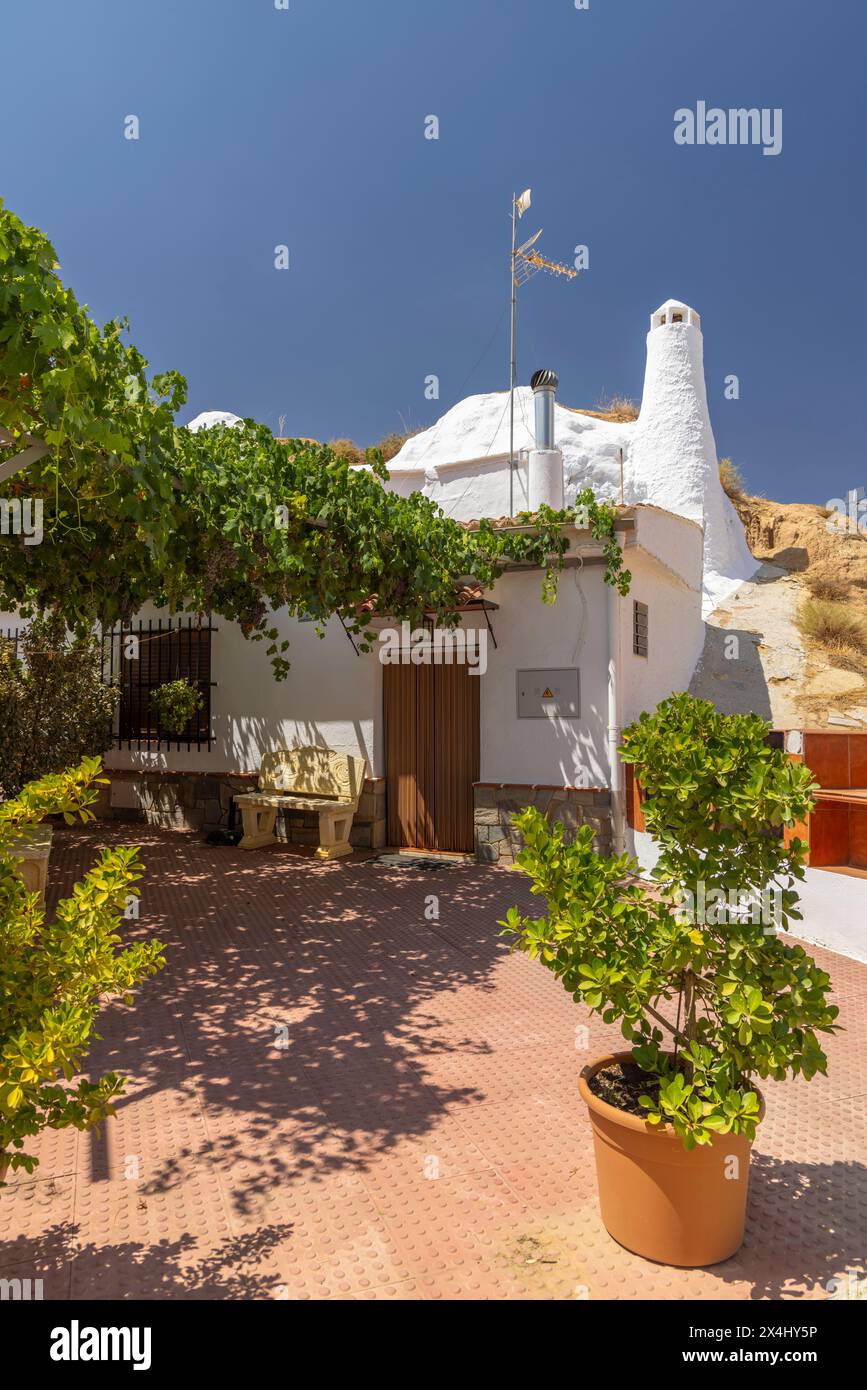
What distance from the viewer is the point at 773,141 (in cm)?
807

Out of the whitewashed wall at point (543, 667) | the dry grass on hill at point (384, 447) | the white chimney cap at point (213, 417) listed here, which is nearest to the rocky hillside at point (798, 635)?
the whitewashed wall at point (543, 667)

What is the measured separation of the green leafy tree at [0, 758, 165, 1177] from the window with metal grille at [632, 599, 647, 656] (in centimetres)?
670

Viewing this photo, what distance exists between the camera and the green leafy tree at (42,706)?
8.94 metres

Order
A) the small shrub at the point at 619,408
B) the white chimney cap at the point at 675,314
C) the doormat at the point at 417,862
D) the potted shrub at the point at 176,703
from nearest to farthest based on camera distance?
the doormat at the point at 417,862 → the potted shrub at the point at 176,703 → the white chimney cap at the point at 675,314 → the small shrub at the point at 619,408

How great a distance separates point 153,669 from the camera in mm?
11039

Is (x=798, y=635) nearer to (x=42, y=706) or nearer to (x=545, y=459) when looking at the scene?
(x=545, y=459)

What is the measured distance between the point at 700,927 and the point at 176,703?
8.50 metres

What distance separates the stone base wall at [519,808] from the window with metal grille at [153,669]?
433 centimetres

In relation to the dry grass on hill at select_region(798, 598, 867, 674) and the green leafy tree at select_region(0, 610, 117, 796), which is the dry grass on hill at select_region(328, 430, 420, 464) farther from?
the green leafy tree at select_region(0, 610, 117, 796)

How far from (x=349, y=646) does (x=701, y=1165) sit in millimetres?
7558

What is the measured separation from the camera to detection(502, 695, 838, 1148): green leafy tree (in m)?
2.20

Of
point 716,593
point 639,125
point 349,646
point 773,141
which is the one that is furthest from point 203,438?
point 716,593

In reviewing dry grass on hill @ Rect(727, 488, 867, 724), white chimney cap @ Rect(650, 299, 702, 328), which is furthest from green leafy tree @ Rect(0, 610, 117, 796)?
white chimney cap @ Rect(650, 299, 702, 328)

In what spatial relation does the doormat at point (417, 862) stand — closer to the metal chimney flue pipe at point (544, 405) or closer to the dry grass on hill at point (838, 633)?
the metal chimney flue pipe at point (544, 405)
